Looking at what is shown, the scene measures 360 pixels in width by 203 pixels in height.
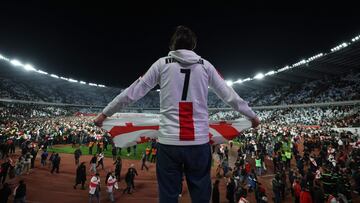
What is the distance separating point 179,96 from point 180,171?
0.65m

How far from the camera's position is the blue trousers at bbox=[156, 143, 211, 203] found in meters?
2.15

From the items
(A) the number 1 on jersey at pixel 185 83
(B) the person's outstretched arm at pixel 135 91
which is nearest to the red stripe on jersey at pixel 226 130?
(A) the number 1 on jersey at pixel 185 83

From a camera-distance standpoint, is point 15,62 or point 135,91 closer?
point 135,91

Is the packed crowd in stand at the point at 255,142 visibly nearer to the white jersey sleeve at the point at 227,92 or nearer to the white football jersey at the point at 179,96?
the white jersey sleeve at the point at 227,92

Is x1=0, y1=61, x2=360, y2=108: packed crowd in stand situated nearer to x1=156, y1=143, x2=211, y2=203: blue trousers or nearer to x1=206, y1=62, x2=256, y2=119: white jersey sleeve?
x1=206, y1=62, x2=256, y2=119: white jersey sleeve

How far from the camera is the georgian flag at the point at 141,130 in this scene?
2924 mm

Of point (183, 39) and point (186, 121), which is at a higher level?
point (183, 39)

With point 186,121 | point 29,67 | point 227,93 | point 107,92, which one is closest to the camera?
point 186,121

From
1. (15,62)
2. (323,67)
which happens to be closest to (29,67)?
(15,62)

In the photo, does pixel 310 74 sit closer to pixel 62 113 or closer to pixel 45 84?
pixel 62 113

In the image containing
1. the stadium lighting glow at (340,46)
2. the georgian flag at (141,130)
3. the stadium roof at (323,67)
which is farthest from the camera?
the stadium roof at (323,67)

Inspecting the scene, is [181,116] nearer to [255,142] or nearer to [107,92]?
[255,142]

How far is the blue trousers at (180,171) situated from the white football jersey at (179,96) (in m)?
0.07

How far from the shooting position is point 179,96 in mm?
2238
